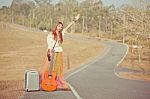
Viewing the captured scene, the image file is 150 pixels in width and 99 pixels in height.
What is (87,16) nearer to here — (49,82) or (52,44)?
(52,44)

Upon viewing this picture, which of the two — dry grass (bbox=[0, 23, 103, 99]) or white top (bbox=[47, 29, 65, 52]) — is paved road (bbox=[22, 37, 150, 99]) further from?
white top (bbox=[47, 29, 65, 52])

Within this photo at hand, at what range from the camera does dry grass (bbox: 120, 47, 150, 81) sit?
296 inches

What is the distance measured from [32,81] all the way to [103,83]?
4.82 feet

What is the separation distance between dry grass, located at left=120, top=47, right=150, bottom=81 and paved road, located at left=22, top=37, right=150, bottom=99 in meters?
0.21

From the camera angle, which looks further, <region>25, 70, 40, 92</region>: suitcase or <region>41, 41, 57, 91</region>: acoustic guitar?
<region>41, 41, 57, 91</region>: acoustic guitar

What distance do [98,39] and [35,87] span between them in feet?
6.29

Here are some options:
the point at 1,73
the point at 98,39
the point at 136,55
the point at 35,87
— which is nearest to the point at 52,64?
the point at 35,87

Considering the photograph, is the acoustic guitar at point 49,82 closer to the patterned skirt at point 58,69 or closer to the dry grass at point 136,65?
the patterned skirt at point 58,69

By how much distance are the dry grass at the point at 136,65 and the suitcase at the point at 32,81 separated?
2266 millimetres

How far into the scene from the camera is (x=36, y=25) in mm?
6609

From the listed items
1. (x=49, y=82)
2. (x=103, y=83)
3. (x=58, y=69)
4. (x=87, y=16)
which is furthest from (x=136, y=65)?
(x=49, y=82)

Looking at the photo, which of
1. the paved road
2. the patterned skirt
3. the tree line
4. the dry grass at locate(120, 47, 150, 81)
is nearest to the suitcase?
the paved road

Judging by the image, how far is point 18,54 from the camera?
6.19 meters

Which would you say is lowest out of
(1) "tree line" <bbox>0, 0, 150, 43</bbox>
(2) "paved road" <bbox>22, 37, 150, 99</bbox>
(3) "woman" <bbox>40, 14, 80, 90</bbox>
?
(2) "paved road" <bbox>22, 37, 150, 99</bbox>
